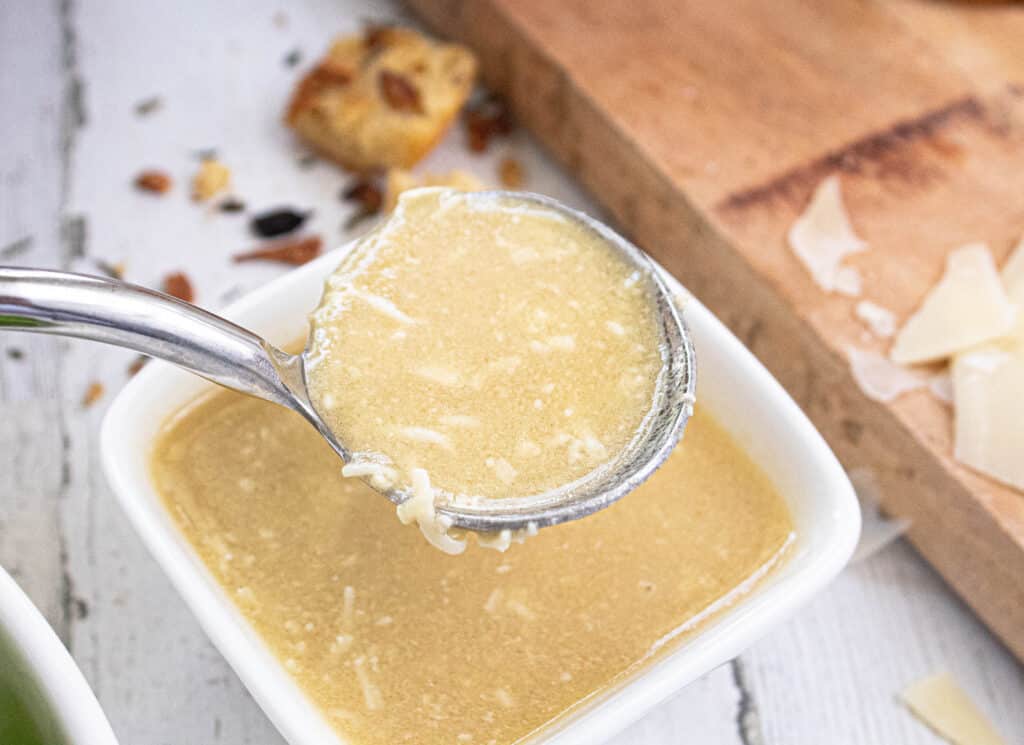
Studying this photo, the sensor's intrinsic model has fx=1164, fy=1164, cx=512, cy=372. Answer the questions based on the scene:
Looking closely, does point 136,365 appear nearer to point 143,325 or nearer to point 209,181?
point 209,181

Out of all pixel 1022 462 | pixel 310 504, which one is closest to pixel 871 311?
pixel 1022 462

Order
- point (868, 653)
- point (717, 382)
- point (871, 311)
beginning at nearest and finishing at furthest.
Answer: point (717, 382) → point (868, 653) → point (871, 311)

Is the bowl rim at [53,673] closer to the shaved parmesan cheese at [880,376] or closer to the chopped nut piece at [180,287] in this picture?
the chopped nut piece at [180,287]

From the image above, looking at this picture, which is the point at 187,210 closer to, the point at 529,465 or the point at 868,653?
the point at 529,465

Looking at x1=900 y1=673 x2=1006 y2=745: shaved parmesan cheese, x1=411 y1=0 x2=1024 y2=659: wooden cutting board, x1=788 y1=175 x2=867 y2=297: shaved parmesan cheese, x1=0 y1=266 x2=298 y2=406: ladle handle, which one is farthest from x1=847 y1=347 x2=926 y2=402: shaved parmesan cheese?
x1=0 y1=266 x2=298 y2=406: ladle handle

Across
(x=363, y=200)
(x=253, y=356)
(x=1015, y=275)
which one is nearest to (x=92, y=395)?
(x=363, y=200)

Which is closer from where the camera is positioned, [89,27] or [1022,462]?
[1022,462]
